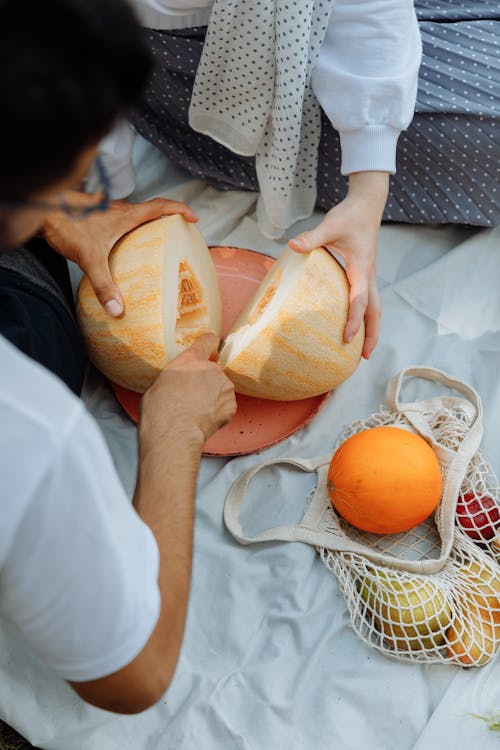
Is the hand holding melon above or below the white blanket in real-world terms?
above

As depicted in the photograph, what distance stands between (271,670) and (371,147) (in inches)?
34.6

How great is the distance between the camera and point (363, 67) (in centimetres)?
138

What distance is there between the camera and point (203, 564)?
133 cm

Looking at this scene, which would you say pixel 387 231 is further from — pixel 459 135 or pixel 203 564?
pixel 203 564

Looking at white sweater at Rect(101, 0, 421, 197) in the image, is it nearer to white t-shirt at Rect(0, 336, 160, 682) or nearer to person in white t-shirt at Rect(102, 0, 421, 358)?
person in white t-shirt at Rect(102, 0, 421, 358)

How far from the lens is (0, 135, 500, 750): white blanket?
1170 mm

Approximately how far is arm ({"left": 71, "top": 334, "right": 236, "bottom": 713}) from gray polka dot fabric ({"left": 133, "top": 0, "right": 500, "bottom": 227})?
0.71 m

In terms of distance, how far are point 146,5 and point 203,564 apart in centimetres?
96

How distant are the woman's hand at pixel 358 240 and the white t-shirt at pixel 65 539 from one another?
2.22ft

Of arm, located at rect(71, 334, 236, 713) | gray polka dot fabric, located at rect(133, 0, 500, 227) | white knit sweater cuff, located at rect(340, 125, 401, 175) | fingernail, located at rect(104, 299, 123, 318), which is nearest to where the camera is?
arm, located at rect(71, 334, 236, 713)

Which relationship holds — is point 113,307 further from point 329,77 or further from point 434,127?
point 434,127

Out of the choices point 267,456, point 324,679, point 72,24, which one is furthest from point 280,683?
point 72,24

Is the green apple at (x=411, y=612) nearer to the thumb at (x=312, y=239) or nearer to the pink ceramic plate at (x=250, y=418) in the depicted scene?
the pink ceramic plate at (x=250, y=418)

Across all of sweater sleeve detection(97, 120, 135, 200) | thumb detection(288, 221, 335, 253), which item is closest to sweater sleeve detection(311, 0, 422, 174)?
thumb detection(288, 221, 335, 253)
